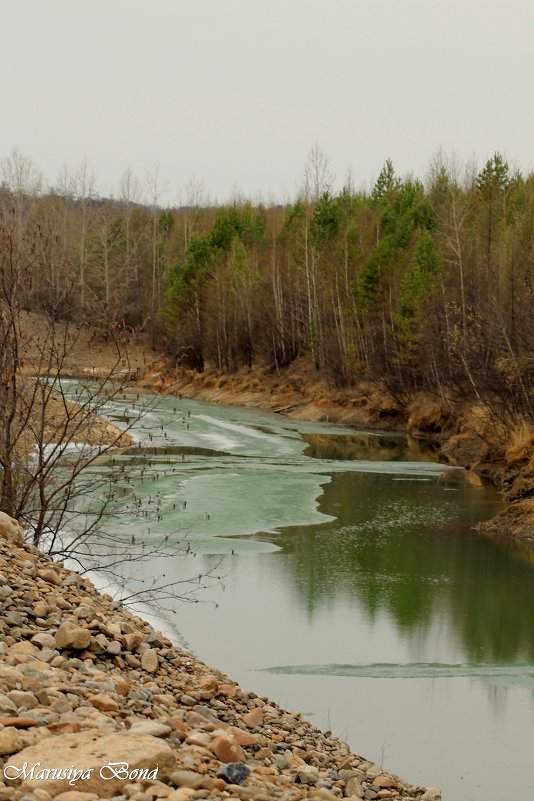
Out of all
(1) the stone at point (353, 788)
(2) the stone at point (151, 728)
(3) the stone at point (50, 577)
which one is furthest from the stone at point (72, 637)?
(1) the stone at point (353, 788)

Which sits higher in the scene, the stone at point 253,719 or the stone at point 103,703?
the stone at point 103,703

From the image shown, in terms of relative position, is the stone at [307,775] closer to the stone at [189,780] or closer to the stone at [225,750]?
the stone at [225,750]

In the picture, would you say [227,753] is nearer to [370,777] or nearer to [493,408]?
[370,777]

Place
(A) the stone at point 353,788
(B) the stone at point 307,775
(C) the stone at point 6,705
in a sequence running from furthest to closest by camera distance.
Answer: (A) the stone at point 353,788 → (B) the stone at point 307,775 → (C) the stone at point 6,705

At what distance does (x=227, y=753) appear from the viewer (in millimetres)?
5508

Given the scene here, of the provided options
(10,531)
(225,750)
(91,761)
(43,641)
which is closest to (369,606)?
(10,531)

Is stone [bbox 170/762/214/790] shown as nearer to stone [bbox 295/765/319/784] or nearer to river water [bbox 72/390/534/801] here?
stone [bbox 295/765/319/784]

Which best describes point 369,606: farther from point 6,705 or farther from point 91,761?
point 91,761

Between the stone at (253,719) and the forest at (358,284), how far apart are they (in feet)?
43.5

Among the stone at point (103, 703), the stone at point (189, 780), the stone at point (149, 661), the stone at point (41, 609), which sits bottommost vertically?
the stone at point (149, 661)

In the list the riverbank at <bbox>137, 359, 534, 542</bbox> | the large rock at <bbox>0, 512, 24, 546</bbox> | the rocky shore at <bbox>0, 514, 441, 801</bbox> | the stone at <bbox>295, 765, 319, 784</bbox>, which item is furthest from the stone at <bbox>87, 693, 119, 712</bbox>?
the riverbank at <bbox>137, 359, 534, 542</bbox>

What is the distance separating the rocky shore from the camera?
4.55m

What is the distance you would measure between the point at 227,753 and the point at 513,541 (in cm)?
1237

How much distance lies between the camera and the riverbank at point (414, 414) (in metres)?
19.3
